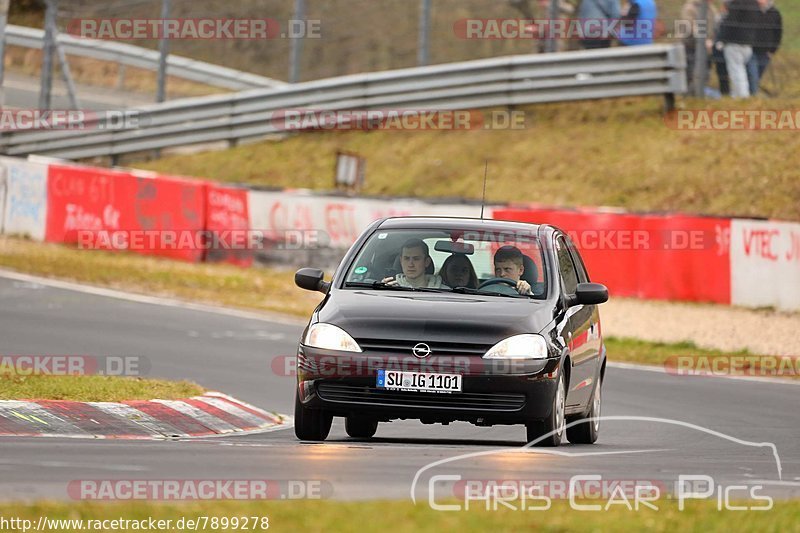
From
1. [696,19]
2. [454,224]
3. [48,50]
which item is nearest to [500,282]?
[454,224]

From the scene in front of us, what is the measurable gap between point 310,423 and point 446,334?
1.11 meters

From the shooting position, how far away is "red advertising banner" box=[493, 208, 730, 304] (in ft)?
67.9

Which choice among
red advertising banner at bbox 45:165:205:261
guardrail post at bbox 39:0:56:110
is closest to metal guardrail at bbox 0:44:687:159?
guardrail post at bbox 39:0:56:110

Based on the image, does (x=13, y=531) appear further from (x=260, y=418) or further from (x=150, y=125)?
(x=150, y=125)

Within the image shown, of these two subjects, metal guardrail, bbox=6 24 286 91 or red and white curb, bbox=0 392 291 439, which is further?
metal guardrail, bbox=6 24 286 91

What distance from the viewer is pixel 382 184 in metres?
28.8

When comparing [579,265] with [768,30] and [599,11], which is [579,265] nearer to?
[768,30]

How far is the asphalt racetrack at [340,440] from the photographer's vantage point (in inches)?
308

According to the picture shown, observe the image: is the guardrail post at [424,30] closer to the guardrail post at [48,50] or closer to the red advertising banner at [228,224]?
the red advertising banner at [228,224]

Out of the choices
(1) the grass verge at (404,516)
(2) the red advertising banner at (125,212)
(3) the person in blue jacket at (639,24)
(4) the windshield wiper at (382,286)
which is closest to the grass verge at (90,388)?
(4) the windshield wiper at (382,286)

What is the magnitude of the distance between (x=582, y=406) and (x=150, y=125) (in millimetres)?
23062

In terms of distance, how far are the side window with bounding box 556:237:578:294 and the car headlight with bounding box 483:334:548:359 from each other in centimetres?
111

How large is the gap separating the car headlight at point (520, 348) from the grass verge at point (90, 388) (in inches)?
122

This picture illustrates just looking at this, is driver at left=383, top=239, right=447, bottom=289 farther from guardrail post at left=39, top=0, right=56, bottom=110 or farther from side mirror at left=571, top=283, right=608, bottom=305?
guardrail post at left=39, top=0, right=56, bottom=110
